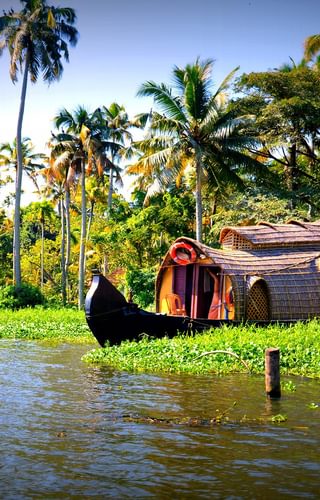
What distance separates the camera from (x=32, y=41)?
28719 millimetres

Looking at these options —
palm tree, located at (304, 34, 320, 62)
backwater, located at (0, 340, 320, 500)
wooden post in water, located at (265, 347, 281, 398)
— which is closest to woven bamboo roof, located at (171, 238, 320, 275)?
backwater, located at (0, 340, 320, 500)

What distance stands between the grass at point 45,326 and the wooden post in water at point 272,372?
954 cm

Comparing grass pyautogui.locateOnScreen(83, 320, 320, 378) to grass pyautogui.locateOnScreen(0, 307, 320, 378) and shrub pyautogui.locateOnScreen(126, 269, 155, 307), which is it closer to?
grass pyautogui.locateOnScreen(0, 307, 320, 378)

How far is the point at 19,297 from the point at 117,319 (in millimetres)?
14216

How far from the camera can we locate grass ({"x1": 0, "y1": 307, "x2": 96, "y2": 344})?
764 inches

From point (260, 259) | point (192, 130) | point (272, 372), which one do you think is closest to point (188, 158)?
point (192, 130)

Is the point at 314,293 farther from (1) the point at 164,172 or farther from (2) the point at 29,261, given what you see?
(2) the point at 29,261

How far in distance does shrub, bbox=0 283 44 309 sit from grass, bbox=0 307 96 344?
1210 millimetres

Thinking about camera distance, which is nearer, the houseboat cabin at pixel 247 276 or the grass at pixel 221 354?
the grass at pixel 221 354

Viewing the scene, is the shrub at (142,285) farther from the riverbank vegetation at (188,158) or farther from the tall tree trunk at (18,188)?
the tall tree trunk at (18,188)

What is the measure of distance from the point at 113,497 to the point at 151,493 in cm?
35

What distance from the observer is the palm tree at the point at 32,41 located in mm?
28547

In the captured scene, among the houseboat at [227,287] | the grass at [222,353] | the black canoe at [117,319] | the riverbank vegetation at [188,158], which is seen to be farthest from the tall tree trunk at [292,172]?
the black canoe at [117,319]

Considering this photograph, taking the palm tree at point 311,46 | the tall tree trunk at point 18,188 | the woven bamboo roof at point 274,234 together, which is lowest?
the woven bamboo roof at point 274,234
